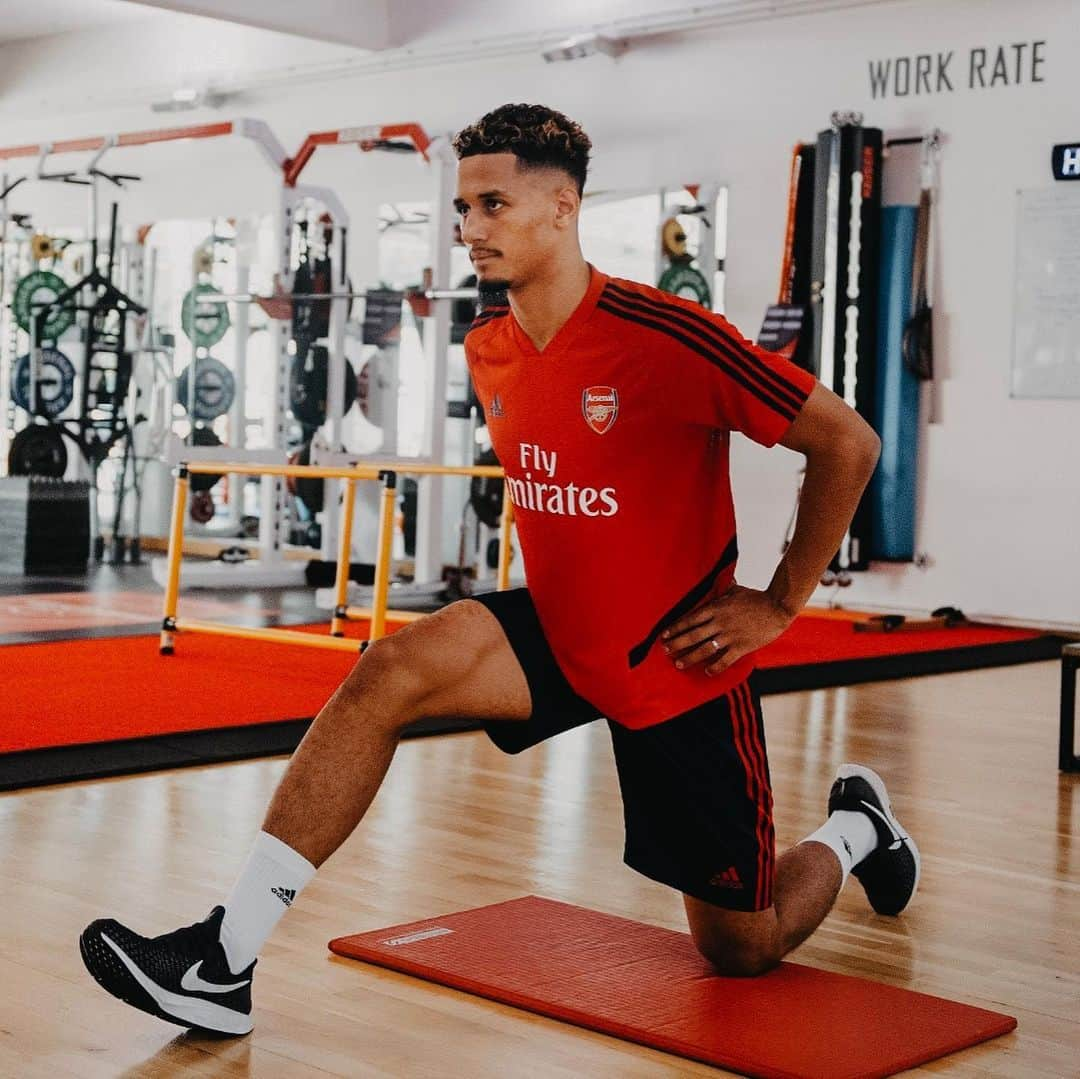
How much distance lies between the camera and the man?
2062 millimetres

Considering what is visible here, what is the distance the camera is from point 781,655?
623 centimetres

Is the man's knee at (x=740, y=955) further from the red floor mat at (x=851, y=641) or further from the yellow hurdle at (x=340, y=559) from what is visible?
the red floor mat at (x=851, y=641)

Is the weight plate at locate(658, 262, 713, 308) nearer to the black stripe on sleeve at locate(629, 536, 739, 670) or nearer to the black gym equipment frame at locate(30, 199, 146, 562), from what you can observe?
the black gym equipment frame at locate(30, 199, 146, 562)

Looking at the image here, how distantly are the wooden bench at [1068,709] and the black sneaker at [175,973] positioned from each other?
104 inches

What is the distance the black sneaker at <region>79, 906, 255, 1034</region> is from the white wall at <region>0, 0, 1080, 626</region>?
18.7ft

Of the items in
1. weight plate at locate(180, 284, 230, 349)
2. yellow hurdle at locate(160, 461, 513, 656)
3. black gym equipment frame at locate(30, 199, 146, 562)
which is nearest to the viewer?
yellow hurdle at locate(160, 461, 513, 656)

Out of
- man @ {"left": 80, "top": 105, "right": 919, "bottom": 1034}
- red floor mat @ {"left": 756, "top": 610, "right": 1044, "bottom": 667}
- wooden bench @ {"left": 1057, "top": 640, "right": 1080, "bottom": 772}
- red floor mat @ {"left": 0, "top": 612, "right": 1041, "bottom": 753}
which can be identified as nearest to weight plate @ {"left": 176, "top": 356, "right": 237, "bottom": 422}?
red floor mat @ {"left": 0, "top": 612, "right": 1041, "bottom": 753}

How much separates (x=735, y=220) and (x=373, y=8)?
2.43 m

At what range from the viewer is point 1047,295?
7.18 metres

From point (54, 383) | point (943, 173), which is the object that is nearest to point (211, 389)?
point (54, 383)

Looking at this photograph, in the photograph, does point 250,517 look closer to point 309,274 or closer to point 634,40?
point 309,274

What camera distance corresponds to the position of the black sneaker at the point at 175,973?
6.51ft

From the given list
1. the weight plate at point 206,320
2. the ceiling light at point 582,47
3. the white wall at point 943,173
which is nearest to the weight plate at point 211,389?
the weight plate at point 206,320

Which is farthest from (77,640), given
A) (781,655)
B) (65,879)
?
(65,879)
